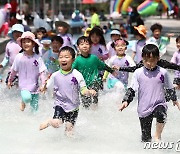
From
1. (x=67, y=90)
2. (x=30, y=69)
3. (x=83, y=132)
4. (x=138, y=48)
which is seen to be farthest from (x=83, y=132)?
(x=138, y=48)

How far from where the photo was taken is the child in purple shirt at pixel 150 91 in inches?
198

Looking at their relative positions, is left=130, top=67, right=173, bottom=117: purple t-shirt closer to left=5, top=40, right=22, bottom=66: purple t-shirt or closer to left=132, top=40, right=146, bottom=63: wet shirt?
left=5, top=40, right=22, bottom=66: purple t-shirt

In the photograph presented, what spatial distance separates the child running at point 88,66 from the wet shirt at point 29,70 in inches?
22.1

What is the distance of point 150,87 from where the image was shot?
5.08 meters

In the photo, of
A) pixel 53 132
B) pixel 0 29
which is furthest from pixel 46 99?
pixel 0 29

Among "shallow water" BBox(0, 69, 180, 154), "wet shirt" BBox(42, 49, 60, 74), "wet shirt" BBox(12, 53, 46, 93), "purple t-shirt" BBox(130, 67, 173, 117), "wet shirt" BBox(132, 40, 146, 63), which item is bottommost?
"shallow water" BBox(0, 69, 180, 154)

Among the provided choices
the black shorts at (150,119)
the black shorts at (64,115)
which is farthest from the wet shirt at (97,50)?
the black shorts at (150,119)

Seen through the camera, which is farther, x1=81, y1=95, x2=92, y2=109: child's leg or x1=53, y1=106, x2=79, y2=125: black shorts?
x1=81, y1=95, x2=92, y2=109: child's leg

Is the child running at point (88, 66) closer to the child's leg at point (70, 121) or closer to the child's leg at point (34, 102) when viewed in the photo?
the child's leg at point (34, 102)

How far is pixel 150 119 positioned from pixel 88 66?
2.00 m

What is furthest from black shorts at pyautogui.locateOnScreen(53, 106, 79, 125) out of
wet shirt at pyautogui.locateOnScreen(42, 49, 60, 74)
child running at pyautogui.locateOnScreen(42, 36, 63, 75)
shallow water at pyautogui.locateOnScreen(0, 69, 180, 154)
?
wet shirt at pyautogui.locateOnScreen(42, 49, 60, 74)

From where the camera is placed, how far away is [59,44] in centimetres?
841

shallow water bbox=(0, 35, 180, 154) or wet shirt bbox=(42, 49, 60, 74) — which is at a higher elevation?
wet shirt bbox=(42, 49, 60, 74)

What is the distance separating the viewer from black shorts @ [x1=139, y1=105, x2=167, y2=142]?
5.01m
